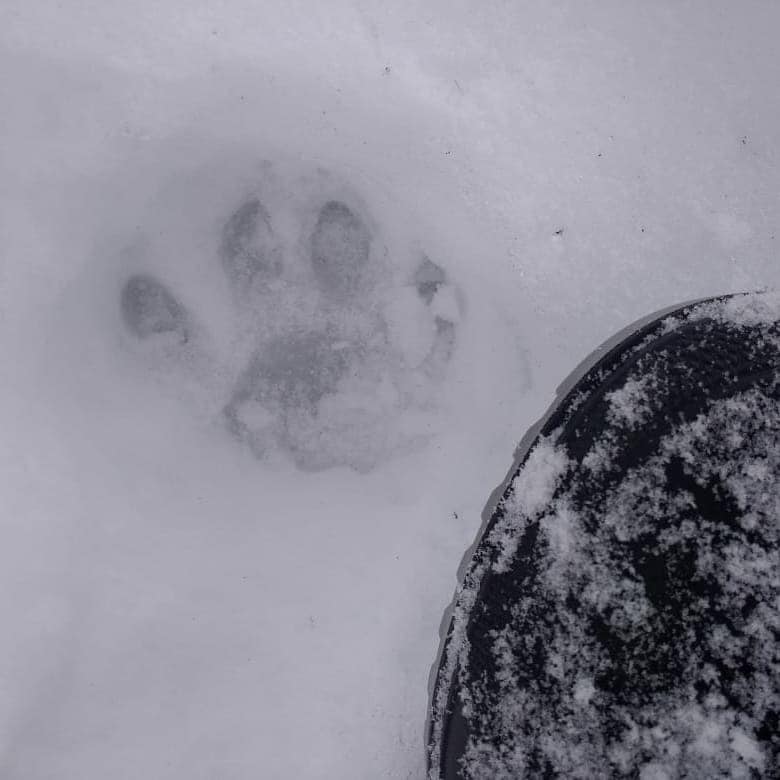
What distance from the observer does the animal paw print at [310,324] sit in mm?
1225

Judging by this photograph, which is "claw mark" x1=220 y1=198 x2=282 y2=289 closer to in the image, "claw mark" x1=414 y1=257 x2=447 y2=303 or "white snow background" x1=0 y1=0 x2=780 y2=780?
"white snow background" x1=0 y1=0 x2=780 y2=780

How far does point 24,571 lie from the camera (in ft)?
3.70

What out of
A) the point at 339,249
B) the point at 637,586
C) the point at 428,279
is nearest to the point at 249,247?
the point at 339,249

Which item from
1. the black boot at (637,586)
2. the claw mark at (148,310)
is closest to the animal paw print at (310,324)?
the claw mark at (148,310)

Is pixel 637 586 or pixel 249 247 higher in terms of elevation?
pixel 249 247

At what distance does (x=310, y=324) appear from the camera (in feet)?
4.08

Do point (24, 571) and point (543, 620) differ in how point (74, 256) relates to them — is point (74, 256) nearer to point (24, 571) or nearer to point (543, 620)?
point (24, 571)

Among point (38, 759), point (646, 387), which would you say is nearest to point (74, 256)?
point (38, 759)

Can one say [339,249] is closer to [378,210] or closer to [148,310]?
[378,210]

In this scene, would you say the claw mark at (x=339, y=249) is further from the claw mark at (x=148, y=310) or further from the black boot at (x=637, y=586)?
the black boot at (x=637, y=586)

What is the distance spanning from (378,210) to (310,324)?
0.26 meters

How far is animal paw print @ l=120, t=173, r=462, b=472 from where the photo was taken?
1.22m

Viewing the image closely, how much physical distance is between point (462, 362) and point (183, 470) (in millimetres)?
584

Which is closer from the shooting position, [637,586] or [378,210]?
[637,586]
